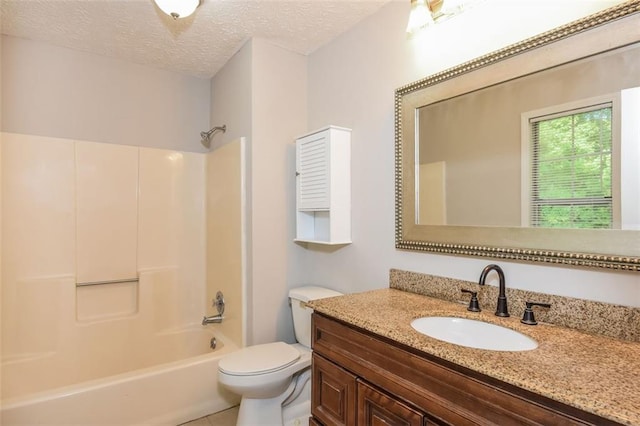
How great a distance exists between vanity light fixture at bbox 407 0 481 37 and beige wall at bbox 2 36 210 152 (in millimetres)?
1950

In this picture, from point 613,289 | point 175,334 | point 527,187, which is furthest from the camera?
point 175,334

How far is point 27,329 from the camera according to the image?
2164 mm

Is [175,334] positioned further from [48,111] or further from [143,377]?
[48,111]

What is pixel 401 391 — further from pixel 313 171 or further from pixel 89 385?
pixel 89 385

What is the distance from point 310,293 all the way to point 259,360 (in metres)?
0.49

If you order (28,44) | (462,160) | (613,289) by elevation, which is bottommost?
(613,289)

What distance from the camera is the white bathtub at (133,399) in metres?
1.66

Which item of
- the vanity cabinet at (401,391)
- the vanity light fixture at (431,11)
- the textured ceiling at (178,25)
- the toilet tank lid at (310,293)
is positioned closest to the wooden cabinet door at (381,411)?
the vanity cabinet at (401,391)

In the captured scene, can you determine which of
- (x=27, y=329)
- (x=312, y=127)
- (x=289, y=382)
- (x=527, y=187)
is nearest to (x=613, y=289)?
(x=527, y=187)

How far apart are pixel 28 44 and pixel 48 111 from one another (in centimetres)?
43

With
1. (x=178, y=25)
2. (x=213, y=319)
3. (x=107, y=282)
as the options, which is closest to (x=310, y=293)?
(x=213, y=319)

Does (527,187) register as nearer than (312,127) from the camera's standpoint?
Yes

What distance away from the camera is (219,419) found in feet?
6.69

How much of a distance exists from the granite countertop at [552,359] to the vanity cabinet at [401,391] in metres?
0.03
